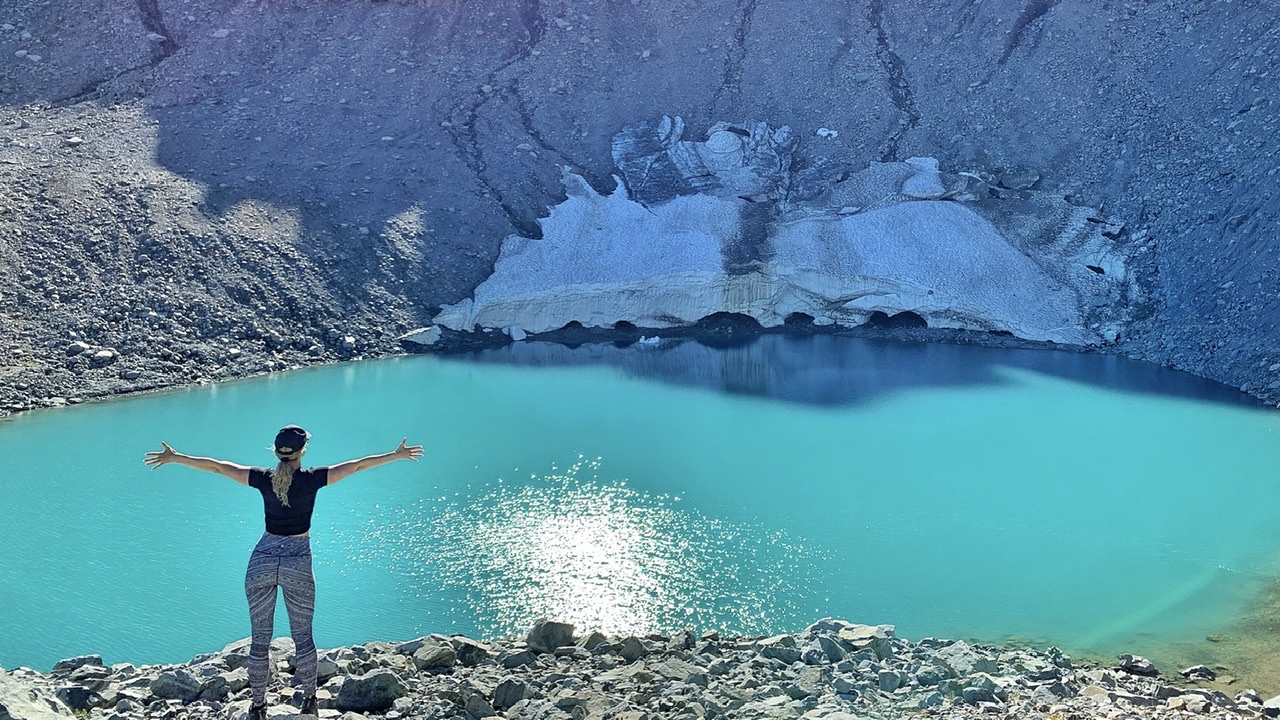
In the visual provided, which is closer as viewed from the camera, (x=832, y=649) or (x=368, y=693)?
(x=368, y=693)

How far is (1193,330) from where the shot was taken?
2198 centimetres

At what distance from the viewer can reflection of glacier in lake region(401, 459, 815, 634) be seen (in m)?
11.9

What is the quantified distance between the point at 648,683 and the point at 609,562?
458 cm

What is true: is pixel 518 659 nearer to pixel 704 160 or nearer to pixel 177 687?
pixel 177 687

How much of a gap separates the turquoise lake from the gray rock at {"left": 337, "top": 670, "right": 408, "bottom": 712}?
3563 mm

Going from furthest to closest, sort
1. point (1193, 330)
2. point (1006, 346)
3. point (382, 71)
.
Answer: point (382, 71), point (1006, 346), point (1193, 330)

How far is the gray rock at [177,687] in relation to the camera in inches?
317

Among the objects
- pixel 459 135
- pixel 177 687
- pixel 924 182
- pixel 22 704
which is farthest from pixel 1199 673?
pixel 459 135

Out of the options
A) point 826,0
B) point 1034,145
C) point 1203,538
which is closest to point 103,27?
point 826,0

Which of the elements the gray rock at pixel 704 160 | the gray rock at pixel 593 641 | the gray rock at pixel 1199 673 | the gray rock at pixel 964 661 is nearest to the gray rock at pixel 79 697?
the gray rock at pixel 593 641

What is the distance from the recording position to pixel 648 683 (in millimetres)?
8508

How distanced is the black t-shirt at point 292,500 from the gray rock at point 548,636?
9.51ft

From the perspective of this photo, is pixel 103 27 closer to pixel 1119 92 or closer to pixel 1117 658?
pixel 1119 92

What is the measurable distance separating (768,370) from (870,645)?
13.0 metres
